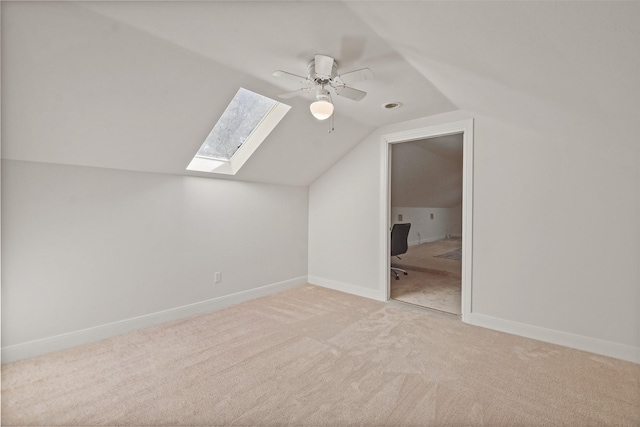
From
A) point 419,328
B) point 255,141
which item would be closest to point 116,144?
point 255,141

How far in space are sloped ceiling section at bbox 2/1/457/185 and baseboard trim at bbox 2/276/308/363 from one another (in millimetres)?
1454

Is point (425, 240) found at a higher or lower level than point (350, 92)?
lower

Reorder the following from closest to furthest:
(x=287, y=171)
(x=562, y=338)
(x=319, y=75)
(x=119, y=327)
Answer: (x=319, y=75)
(x=562, y=338)
(x=119, y=327)
(x=287, y=171)

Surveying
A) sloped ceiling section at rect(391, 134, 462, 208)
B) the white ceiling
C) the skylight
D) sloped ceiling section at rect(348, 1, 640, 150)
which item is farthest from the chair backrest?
sloped ceiling section at rect(348, 1, 640, 150)

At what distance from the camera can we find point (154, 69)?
1.97m

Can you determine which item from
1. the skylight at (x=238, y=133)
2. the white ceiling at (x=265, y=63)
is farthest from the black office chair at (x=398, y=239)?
the skylight at (x=238, y=133)

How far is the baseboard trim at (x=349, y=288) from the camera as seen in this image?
368 cm

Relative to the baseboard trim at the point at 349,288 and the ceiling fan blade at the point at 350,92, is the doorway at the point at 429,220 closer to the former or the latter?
the baseboard trim at the point at 349,288

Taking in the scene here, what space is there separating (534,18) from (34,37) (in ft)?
7.98

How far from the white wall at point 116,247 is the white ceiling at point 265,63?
0.26 metres

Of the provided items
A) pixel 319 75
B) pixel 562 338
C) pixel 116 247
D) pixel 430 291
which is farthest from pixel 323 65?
pixel 430 291

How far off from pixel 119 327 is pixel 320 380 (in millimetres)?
1998

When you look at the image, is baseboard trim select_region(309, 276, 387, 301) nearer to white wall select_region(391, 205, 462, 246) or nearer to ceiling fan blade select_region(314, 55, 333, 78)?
ceiling fan blade select_region(314, 55, 333, 78)

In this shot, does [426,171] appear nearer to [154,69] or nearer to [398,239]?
[398,239]
